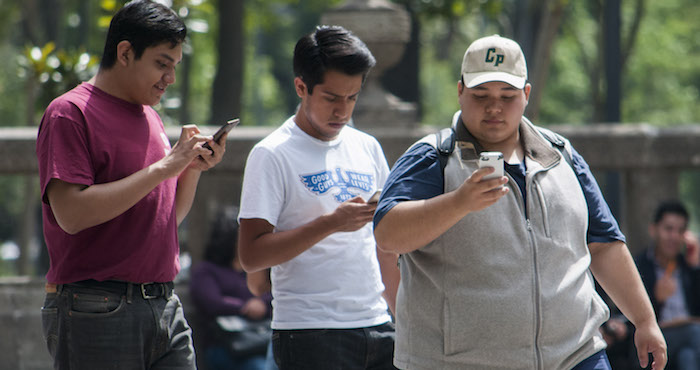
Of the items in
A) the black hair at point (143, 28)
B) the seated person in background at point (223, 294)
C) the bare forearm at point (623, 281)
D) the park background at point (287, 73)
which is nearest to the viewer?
the black hair at point (143, 28)

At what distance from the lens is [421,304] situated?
3117 mm

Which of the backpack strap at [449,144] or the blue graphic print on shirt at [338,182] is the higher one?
the backpack strap at [449,144]

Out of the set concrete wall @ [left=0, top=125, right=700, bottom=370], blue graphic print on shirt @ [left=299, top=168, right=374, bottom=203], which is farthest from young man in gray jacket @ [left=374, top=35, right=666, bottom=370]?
concrete wall @ [left=0, top=125, right=700, bottom=370]

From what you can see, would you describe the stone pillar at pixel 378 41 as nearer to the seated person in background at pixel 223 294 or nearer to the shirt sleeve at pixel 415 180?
the seated person in background at pixel 223 294

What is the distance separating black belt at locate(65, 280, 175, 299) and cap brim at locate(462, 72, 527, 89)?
1274mm

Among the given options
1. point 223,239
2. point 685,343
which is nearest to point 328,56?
point 223,239

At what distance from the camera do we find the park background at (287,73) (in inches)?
245

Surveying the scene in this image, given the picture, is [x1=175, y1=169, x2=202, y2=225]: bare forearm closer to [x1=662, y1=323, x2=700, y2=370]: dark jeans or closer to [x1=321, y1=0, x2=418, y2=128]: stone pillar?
[x1=321, y1=0, x2=418, y2=128]: stone pillar

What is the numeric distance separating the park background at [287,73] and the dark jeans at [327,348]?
8.40 feet

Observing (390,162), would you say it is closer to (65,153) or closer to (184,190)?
(184,190)

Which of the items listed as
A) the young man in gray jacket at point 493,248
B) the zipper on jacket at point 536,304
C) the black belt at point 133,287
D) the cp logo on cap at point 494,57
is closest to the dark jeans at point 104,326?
the black belt at point 133,287

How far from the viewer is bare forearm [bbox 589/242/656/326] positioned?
3359 mm

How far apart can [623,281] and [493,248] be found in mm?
628

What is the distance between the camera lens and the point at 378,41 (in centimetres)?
682
